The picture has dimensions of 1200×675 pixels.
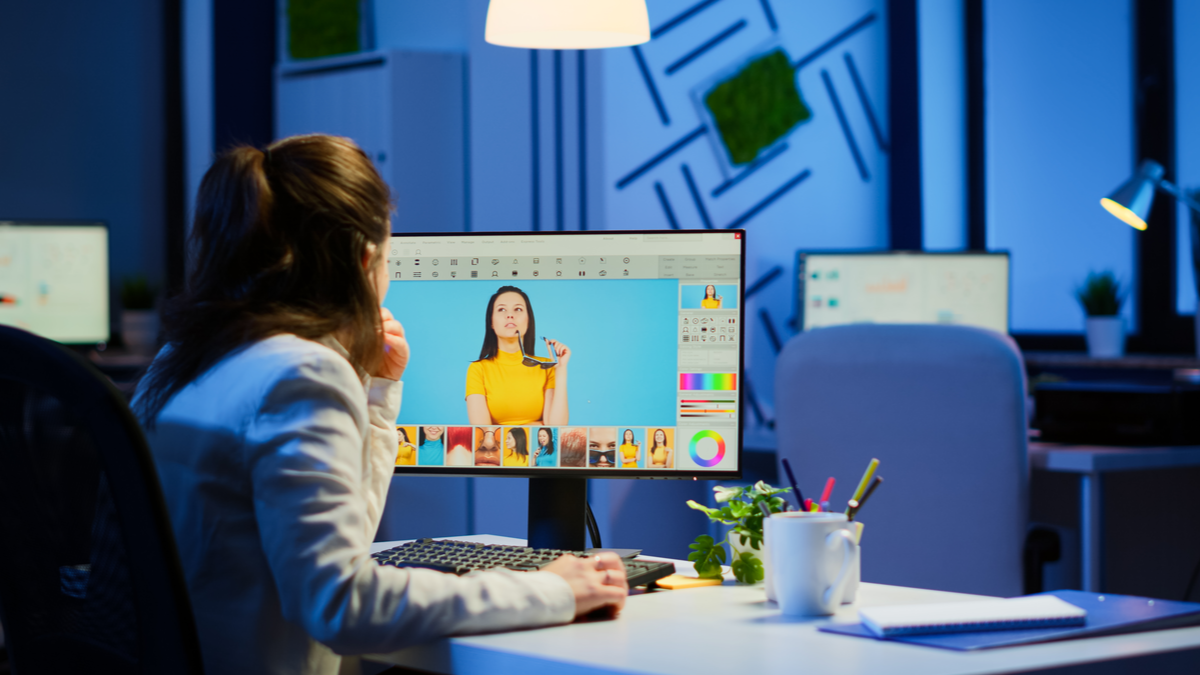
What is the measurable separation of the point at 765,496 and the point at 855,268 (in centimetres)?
221

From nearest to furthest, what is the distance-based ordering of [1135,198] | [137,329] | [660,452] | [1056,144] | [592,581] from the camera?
[592,581] < [660,452] < [1135,198] < [1056,144] < [137,329]

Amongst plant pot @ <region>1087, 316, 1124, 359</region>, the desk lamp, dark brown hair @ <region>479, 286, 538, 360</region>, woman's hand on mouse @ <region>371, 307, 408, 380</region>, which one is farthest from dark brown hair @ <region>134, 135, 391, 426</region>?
plant pot @ <region>1087, 316, 1124, 359</region>

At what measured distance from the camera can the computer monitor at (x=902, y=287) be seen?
3.39 m

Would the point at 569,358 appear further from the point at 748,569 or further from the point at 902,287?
the point at 902,287

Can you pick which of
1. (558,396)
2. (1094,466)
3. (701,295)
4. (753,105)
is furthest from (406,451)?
(753,105)

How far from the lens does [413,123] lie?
3820 millimetres

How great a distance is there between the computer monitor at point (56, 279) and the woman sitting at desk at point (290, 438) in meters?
3.12

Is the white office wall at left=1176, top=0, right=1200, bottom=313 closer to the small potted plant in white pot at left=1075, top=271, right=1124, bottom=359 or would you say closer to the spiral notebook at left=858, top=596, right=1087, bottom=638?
the small potted plant in white pot at left=1075, top=271, right=1124, bottom=359

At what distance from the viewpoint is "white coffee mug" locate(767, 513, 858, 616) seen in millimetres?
1175

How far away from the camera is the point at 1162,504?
2824 millimetres

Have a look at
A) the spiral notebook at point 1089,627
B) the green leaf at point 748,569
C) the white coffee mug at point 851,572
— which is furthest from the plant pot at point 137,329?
the spiral notebook at point 1089,627

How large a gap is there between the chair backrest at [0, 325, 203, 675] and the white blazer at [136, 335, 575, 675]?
0.38 ft

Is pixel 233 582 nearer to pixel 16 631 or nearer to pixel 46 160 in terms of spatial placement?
pixel 16 631

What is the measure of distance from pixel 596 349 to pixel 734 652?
52 cm
